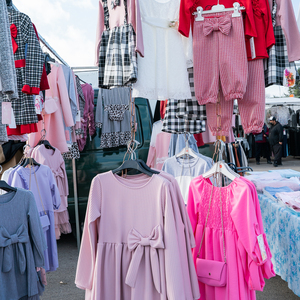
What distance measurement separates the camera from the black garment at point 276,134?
1159 cm

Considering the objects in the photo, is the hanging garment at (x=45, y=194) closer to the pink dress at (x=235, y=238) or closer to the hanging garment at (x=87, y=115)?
the hanging garment at (x=87, y=115)

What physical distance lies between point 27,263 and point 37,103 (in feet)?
5.40

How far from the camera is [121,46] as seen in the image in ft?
6.98

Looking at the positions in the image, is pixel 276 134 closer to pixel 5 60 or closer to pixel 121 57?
pixel 121 57

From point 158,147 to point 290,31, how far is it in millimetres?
2666

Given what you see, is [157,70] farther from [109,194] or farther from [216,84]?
[109,194]

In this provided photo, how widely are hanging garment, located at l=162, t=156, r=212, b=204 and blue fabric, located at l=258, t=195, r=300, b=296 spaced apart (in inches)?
35.9

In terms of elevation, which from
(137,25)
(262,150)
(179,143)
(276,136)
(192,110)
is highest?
(137,25)

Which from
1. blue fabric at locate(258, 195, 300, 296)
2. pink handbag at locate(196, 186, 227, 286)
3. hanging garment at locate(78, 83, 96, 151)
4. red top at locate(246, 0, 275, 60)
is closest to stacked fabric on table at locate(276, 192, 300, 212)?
blue fabric at locate(258, 195, 300, 296)

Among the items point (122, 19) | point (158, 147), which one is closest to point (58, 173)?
point (158, 147)

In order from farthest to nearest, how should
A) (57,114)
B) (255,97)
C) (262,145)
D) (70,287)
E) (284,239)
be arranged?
(262,145) → (57,114) → (70,287) → (284,239) → (255,97)

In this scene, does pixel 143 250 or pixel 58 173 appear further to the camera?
pixel 58 173

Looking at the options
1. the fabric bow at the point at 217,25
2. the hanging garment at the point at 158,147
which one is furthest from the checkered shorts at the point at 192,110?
the hanging garment at the point at 158,147

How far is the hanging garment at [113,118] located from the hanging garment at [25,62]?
221 cm
